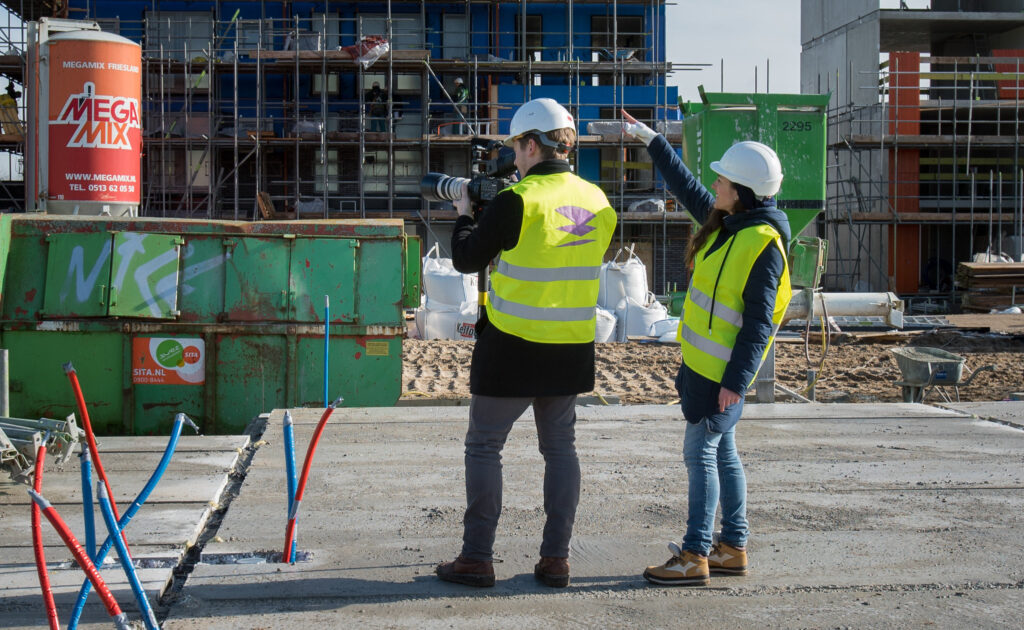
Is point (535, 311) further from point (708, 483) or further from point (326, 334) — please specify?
point (326, 334)

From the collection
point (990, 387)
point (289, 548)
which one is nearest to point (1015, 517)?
point (289, 548)

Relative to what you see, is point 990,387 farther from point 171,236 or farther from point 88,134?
point 88,134

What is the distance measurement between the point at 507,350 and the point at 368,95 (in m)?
28.6

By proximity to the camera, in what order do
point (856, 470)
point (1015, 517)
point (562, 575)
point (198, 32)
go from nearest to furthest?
point (562, 575) < point (1015, 517) < point (856, 470) < point (198, 32)

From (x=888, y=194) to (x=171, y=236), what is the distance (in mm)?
26466

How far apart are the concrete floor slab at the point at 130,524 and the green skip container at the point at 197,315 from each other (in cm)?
186

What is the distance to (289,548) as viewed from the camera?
4.28m

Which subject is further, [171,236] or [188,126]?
[188,126]

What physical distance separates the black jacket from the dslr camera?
17 cm

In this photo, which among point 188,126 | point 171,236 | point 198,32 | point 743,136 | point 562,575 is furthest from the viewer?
point 198,32

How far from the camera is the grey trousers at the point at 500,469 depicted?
158 inches

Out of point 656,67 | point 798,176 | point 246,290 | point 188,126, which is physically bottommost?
point 246,290

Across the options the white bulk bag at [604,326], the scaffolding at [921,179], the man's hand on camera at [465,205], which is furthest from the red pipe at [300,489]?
the scaffolding at [921,179]

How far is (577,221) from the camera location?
13.4 feet
